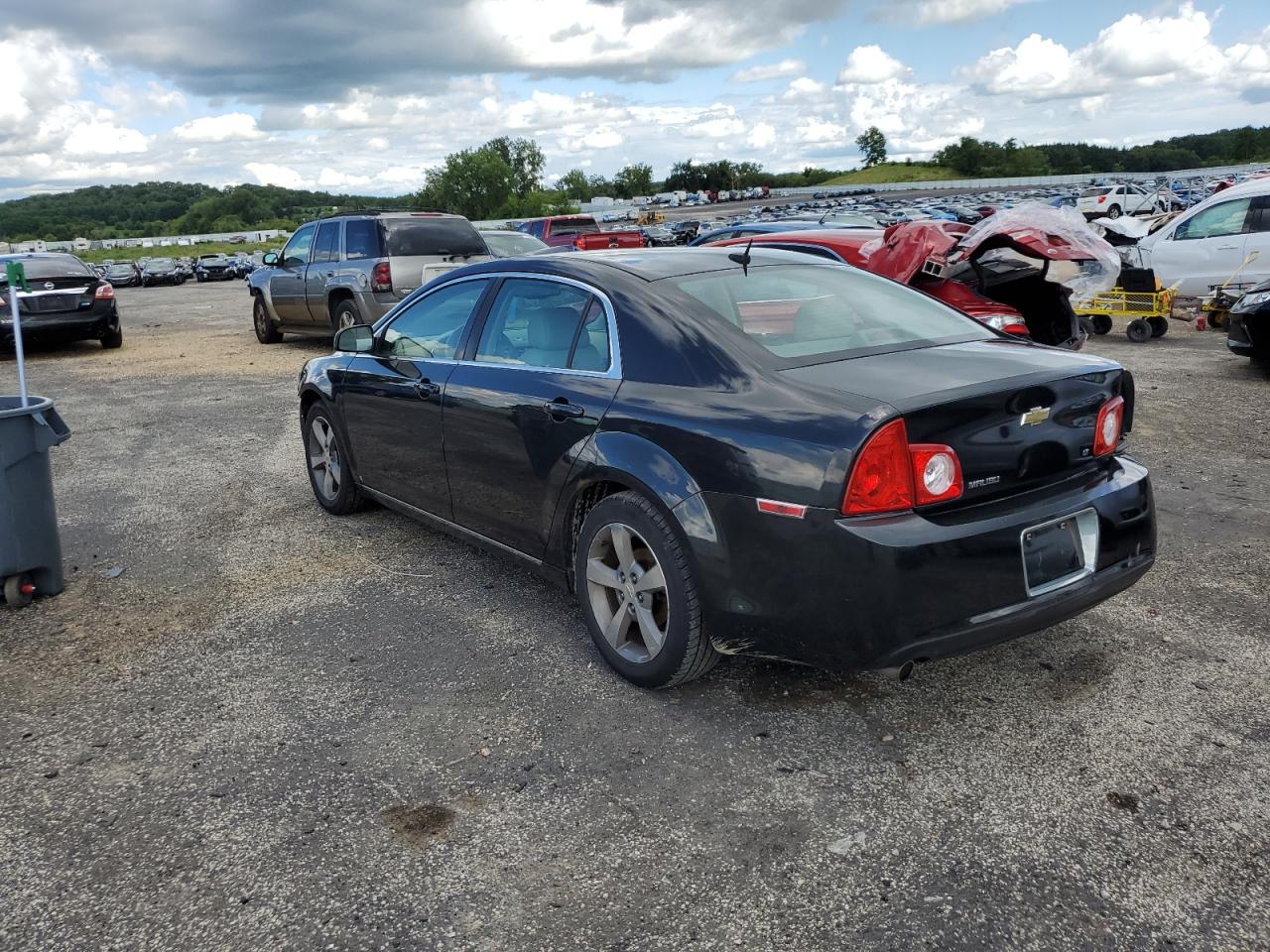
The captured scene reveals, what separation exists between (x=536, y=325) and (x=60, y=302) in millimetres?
12235

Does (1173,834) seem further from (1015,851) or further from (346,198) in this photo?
(346,198)

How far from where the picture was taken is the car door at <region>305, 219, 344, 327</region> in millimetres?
12867

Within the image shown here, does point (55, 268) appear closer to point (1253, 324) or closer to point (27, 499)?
point (27, 499)

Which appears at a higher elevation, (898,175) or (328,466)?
(898,175)

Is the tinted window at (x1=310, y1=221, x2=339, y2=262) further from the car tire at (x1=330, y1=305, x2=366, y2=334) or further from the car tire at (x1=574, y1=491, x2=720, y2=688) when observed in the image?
the car tire at (x1=574, y1=491, x2=720, y2=688)

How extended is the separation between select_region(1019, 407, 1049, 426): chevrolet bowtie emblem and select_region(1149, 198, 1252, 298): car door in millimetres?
11816

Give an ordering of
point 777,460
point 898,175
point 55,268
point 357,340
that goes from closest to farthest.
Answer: point 777,460 < point 357,340 < point 55,268 < point 898,175

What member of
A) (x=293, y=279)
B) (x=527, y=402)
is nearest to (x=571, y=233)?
(x=293, y=279)

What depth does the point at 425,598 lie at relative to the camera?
4676 millimetres

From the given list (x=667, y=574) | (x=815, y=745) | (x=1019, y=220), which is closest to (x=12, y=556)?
(x=667, y=574)

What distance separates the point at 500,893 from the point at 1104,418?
2.50m

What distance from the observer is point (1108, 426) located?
3480 mm

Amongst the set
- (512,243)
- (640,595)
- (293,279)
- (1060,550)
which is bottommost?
(640,595)

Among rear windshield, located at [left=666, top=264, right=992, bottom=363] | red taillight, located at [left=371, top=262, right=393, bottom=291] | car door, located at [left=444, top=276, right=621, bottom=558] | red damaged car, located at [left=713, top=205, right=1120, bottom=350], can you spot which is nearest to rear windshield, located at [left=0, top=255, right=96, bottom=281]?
red taillight, located at [left=371, top=262, right=393, bottom=291]
